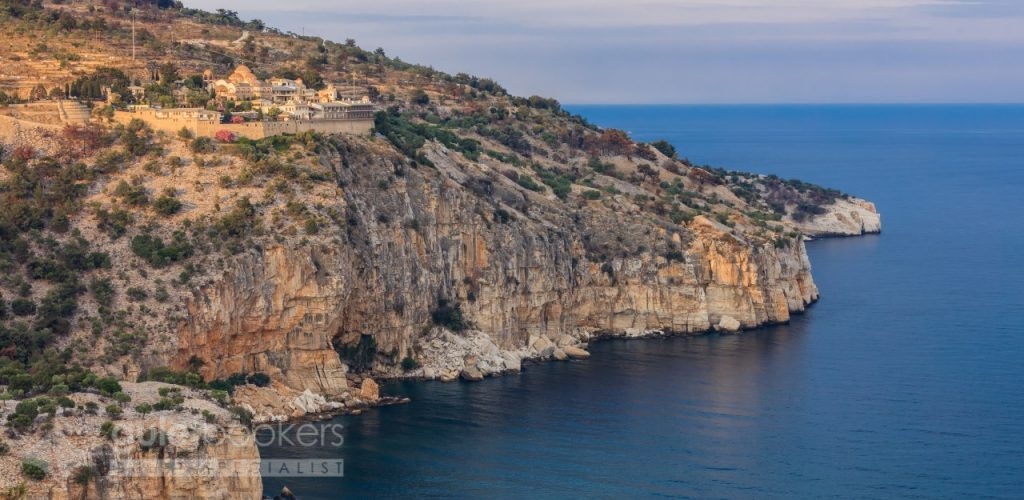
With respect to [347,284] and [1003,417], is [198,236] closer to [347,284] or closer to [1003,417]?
[347,284]

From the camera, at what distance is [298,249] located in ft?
204

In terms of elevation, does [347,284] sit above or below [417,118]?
below

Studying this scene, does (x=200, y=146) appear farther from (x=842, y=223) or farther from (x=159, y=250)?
(x=842, y=223)

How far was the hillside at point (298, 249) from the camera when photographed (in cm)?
5784

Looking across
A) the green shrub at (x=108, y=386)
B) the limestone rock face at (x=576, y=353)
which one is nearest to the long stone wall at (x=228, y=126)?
the limestone rock face at (x=576, y=353)

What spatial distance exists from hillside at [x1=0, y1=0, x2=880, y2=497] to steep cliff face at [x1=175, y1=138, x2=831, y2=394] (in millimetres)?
105

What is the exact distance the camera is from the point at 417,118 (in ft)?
313

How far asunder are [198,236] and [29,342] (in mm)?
9276

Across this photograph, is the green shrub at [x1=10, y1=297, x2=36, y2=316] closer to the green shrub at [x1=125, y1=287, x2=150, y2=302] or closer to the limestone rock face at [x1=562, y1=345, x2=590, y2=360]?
the green shrub at [x1=125, y1=287, x2=150, y2=302]

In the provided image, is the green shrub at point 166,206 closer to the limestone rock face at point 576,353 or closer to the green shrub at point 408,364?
the green shrub at point 408,364

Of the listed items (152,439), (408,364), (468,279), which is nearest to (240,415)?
(152,439)

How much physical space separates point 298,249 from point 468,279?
1243 cm

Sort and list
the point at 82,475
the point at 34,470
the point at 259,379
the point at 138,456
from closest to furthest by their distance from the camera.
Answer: the point at 34,470 → the point at 82,475 → the point at 138,456 → the point at 259,379

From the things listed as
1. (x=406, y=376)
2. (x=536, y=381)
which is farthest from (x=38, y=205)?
(x=536, y=381)
